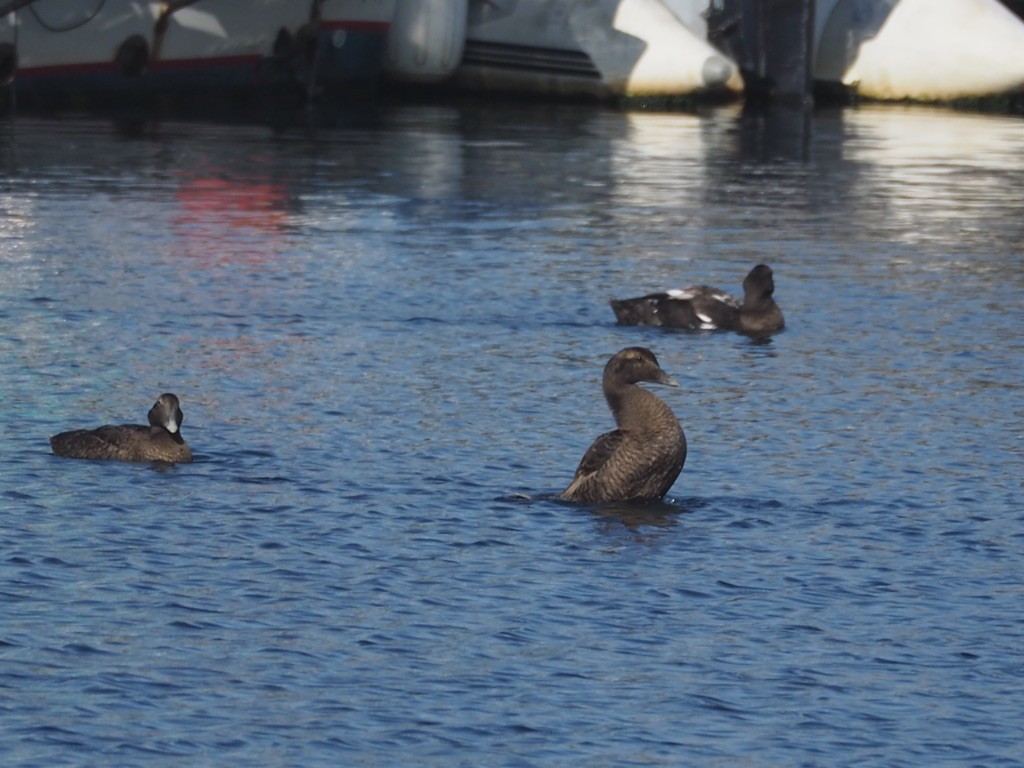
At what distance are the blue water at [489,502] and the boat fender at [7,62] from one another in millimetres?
15292

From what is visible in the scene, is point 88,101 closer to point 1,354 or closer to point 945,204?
point 945,204

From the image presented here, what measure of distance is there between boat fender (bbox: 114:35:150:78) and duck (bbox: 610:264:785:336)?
87.8 ft

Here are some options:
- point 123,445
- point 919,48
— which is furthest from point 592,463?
point 919,48

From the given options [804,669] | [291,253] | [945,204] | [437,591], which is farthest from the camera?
[945,204]

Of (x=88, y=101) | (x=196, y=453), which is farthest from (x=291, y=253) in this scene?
(x=88, y=101)

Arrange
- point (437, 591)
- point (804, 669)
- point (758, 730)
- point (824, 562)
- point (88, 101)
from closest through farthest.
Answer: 1. point (758, 730)
2. point (804, 669)
3. point (437, 591)
4. point (824, 562)
5. point (88, 101)

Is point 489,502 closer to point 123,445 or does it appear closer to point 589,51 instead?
point 123,445

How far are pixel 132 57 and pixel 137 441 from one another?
32449 mm

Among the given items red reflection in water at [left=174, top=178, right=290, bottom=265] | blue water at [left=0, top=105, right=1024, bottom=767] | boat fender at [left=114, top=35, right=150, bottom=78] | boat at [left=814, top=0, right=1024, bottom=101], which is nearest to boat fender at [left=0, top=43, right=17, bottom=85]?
boat fender at [left=114, top=35, right=150, bottom=78]

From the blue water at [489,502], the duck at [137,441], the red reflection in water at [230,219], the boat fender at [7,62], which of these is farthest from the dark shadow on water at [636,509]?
the boat fender at [7,62]

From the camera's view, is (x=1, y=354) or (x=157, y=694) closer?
(x=157, y=694)

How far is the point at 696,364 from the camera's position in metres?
19.0

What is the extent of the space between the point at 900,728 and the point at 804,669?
2.73 ft

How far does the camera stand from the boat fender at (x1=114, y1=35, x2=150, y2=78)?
149 feet
